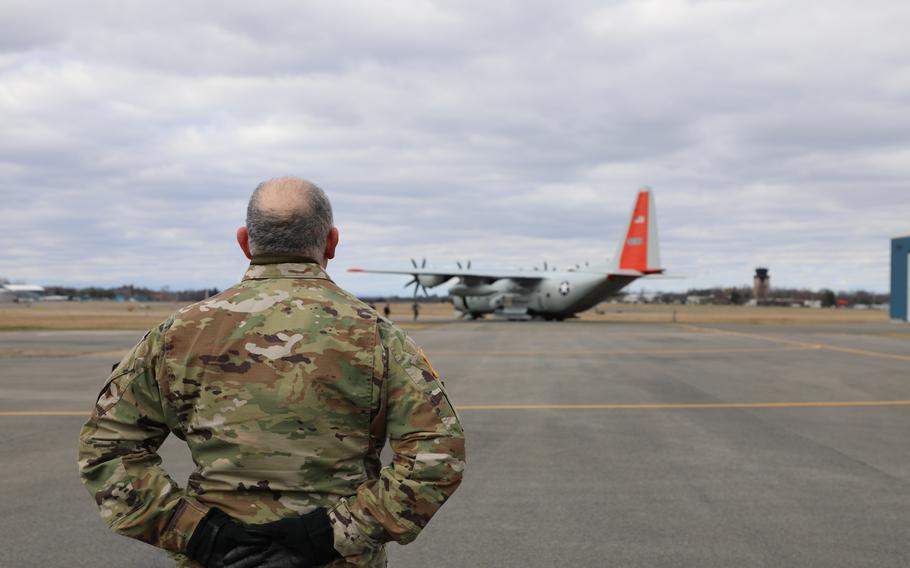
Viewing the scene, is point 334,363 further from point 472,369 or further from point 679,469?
point 472,369

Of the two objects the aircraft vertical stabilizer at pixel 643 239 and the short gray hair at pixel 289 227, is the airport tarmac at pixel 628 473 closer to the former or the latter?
the short gray hair at pixel 289 227

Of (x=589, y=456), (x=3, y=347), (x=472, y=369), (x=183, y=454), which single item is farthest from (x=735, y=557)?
(x=3, y=347)

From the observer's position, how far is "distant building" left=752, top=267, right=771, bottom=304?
493ft

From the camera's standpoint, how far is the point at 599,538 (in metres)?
4.88

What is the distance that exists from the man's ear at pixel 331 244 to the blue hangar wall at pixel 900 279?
5418cm

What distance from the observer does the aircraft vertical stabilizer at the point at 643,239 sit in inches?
1515

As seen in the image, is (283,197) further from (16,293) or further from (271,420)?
(16,293)

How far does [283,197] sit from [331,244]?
0.26m

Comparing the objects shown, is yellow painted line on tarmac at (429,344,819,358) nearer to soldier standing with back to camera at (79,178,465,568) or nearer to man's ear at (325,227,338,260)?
man's ear at (325,227,338,260)

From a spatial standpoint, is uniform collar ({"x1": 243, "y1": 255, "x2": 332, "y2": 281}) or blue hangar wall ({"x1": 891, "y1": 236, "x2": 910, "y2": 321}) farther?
blue hangar wall ({"x1": 891, "y1": 236, "x2": 910, "y2": 321})

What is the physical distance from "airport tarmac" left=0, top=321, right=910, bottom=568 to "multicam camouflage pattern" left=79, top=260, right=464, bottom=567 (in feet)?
8.08

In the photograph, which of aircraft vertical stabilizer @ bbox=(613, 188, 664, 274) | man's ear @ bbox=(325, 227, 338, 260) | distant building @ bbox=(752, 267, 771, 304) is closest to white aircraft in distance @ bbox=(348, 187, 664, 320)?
aircraft vertical stabilizer @ bbox=(613, 188, 664, 274)

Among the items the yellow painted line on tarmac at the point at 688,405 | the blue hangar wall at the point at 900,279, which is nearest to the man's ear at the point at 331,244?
the yellow painted line on tarmac at the point at 688,405

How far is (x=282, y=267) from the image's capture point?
243 cm
